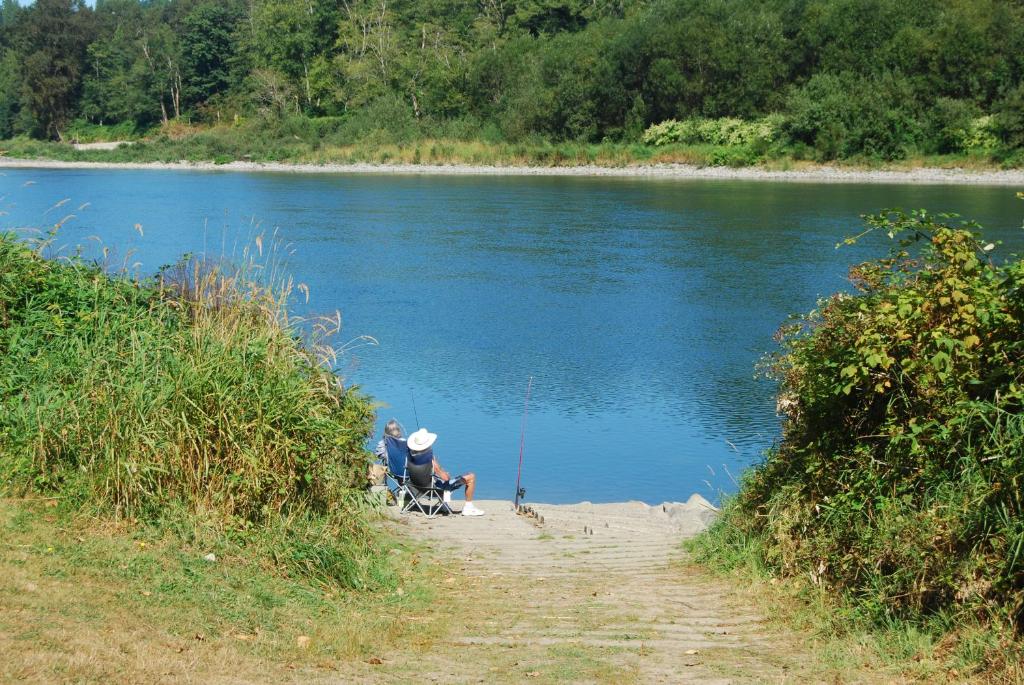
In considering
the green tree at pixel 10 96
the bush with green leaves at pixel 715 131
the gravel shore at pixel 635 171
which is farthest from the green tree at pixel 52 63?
the bush with green leaves at pixel 715 131

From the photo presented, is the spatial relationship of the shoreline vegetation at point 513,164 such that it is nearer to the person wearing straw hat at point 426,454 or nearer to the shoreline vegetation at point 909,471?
the person wearing straw hat at point 426,454

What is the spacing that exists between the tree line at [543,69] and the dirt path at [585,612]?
5475cm

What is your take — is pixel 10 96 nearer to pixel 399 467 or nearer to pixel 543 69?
pixel 543 69

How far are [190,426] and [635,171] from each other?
205 ft

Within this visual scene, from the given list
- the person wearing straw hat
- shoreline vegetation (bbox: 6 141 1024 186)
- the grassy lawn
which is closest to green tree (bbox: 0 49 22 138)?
shoreline vegetation (bbox: 6 141 1024 186)

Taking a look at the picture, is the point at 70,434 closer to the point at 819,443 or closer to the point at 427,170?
the point at 819,443

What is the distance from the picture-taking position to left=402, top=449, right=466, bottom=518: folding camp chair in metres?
10.5

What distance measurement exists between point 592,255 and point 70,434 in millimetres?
28164

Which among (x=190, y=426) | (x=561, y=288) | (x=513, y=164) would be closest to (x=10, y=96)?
(x=513, y=164)

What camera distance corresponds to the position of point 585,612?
6883mm

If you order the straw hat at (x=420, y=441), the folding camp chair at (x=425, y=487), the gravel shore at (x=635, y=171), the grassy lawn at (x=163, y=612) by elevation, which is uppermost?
the grassy lawn at (x=163, y=612)

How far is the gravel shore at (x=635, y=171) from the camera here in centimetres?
5722

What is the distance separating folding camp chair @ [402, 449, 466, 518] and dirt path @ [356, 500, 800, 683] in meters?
0.37

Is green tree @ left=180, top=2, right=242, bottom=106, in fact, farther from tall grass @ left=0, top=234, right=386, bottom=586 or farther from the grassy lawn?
the grassy lawn
